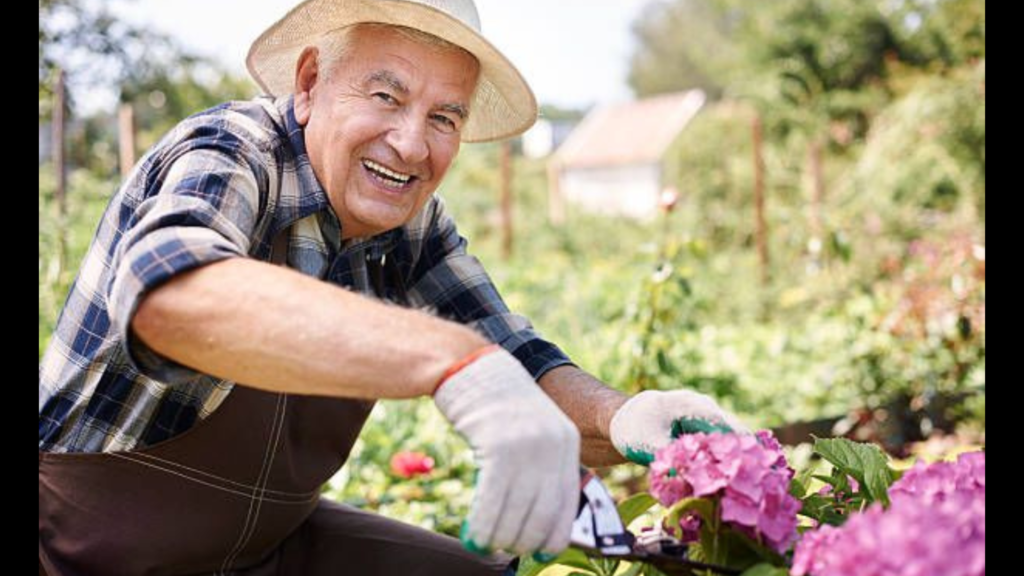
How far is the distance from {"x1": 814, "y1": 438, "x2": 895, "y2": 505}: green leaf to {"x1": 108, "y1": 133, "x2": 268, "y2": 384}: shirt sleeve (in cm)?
82

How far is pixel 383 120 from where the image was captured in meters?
1.60

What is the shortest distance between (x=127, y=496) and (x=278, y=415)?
24 cm

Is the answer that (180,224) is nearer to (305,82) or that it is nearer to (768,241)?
(305,82)

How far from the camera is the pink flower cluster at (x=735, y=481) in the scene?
120cm

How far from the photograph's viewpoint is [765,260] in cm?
814

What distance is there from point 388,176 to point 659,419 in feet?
1.79

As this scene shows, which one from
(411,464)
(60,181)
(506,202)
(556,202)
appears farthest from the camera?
(556,202)

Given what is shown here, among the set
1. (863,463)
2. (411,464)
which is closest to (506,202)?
(411,464)

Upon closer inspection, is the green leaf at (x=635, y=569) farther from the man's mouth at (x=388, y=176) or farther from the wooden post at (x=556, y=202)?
the wooden post at (x=556, y=202)

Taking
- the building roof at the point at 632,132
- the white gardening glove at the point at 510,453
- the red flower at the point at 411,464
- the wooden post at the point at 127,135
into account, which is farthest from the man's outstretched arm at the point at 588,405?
the building roof at the point at 632,132

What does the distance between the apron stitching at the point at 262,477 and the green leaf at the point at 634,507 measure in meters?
0.54

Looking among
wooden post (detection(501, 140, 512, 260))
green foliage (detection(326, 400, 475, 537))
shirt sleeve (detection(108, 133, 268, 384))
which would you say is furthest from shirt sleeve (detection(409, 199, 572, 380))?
wooden post (detection(501, 140, 512, 260))

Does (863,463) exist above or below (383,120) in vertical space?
below
